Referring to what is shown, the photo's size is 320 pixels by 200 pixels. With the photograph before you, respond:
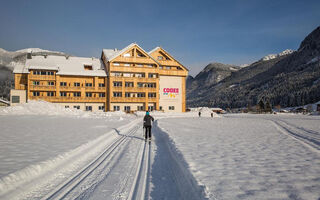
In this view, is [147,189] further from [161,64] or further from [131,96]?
[161,64]

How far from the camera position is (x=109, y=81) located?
39000mm

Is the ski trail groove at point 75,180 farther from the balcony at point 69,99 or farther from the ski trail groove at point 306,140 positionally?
the balcony at point 69,99

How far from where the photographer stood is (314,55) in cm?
19000

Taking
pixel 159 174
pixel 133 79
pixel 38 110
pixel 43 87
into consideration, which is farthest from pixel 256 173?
pixel 43 87

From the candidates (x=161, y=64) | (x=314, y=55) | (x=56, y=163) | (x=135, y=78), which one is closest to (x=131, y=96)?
(x=135, y=78)

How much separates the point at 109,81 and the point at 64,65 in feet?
34.9

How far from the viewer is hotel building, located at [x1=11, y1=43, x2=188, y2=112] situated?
122 ft

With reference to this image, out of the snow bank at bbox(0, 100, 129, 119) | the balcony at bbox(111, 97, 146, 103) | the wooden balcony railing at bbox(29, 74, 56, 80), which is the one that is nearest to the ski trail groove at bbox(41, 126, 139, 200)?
the snow bank at bbox(0, 100, 129, 119)

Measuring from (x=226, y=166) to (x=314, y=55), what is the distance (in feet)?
818

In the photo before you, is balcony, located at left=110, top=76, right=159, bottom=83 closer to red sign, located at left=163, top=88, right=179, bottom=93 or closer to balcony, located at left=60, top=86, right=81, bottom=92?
red sign, located at left=163, top=88, right=179, bottom=93

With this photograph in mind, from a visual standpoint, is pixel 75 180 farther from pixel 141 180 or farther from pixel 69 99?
pixel 69 99

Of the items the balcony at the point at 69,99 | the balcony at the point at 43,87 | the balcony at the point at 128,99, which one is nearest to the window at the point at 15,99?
the balcony at the point at 69,99

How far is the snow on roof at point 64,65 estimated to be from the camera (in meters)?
37.5

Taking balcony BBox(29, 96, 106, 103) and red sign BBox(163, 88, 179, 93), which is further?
red sign BBox(163, 88, 179, 93)
